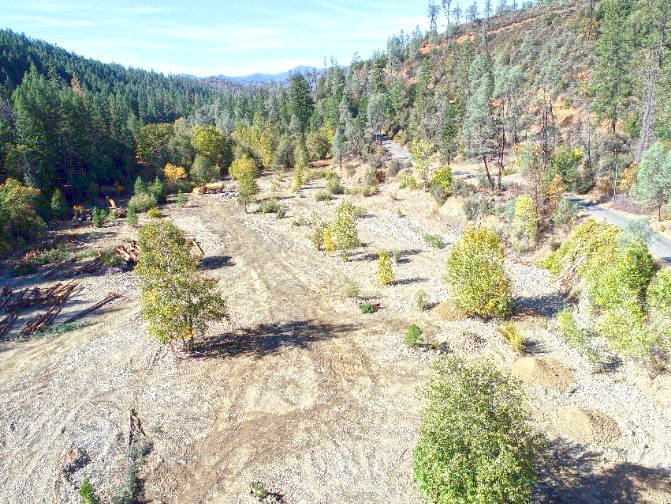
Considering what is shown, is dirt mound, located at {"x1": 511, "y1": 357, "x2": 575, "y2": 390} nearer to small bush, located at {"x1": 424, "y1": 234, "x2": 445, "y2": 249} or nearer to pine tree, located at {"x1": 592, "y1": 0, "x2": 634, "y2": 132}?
small bush, located at {"x1": 424, "y1": 234, "x2": 445, "y2": 249}

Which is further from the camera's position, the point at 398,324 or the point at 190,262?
the point at 398,324

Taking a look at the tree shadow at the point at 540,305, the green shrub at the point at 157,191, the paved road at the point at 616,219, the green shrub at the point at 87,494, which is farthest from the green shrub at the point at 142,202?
the tree shadow at the point at 540,305

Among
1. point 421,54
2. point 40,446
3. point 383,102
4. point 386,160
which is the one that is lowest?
point 40,446

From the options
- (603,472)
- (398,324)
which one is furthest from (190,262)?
(603,472)

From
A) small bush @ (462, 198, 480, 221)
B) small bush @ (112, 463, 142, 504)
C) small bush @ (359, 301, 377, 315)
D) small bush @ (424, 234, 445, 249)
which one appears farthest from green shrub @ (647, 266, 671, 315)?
small bush @ (462, 198, 480, 221)

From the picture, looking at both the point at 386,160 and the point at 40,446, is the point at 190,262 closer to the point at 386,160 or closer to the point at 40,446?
the point at 40,446

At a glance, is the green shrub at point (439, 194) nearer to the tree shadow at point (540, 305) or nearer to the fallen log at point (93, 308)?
the tree shadow at point (540, 305)

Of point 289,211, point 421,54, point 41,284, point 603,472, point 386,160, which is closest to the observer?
point 603,472
